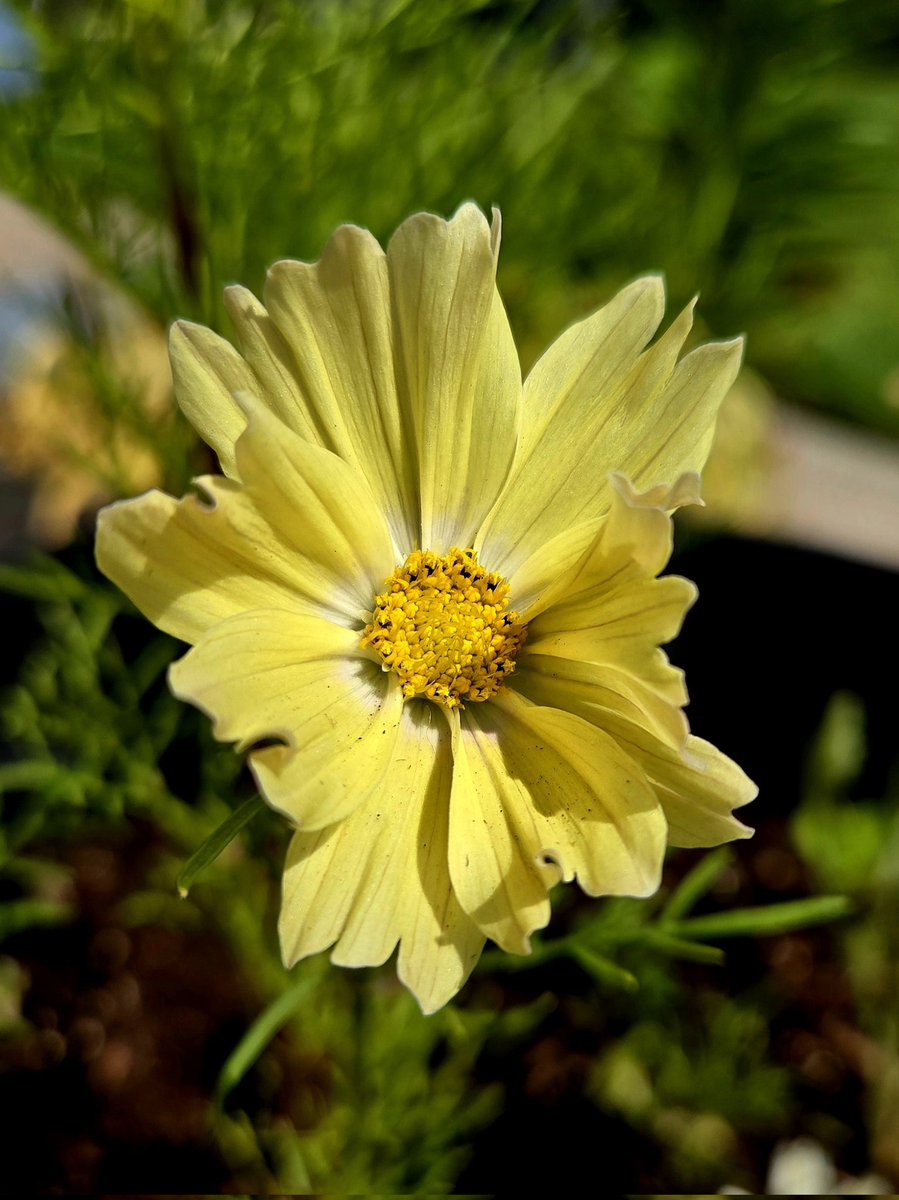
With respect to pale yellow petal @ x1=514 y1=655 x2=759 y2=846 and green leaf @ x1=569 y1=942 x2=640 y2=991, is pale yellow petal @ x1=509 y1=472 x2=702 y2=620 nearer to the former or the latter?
pale yellow petal @ x1=514 y1=655 x2=759 y2=846

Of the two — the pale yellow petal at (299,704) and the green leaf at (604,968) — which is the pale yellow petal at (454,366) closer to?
the pale yellow petal at (299,704)

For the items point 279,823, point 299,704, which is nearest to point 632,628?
point 299,704

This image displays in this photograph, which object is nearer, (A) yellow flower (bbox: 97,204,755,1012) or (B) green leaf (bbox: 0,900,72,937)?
(A) yellow flower (bbox: 97,204,755,1012)

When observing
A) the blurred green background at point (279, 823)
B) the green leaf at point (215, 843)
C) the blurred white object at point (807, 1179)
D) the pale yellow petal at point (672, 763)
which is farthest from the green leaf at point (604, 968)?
the blurred white object at point (807, 1179)

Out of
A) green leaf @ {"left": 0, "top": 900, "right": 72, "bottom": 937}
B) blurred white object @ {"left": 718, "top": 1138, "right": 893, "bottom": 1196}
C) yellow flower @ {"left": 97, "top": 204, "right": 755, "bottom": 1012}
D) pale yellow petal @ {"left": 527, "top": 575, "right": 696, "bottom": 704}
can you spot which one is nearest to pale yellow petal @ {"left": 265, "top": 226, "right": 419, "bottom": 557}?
yellow flower @ {"left": 97, "top": 204, "right": 755, "bottom": 1012}

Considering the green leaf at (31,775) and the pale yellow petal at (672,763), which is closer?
the pale yellow petal at (672,763)

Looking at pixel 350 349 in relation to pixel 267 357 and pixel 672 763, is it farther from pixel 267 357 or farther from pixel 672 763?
pixel 672 763
